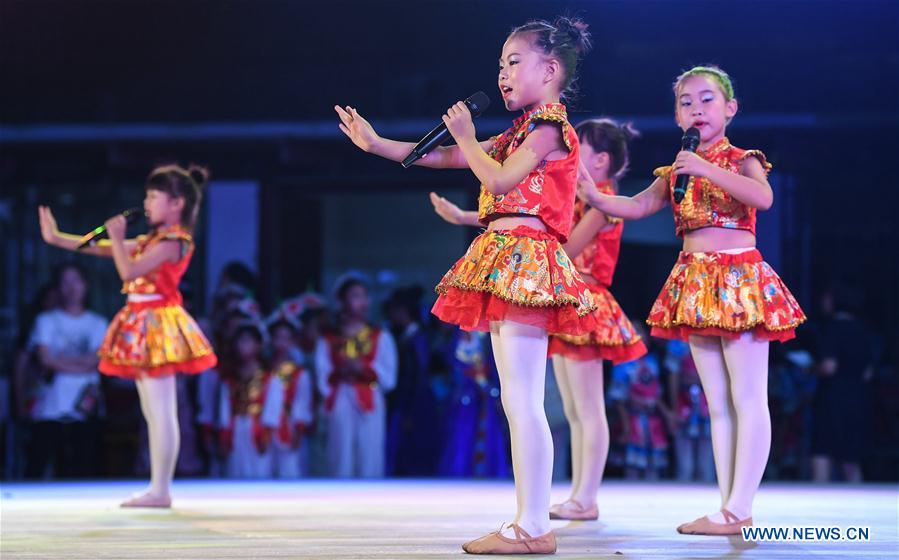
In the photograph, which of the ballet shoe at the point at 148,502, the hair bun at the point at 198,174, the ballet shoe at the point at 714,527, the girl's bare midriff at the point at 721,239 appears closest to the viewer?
the ballet shoe at the point at 714,527

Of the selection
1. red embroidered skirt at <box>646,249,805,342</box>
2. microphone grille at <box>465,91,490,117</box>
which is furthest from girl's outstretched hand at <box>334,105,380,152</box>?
red embroidered skirt at <box>646,249,805,342</box>

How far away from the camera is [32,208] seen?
7.99 meters

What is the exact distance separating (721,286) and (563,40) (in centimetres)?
80

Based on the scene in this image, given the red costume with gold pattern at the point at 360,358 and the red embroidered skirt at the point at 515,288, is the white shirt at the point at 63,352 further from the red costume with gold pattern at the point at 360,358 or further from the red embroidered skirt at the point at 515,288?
the red embroidered skirt at the point at 515,288

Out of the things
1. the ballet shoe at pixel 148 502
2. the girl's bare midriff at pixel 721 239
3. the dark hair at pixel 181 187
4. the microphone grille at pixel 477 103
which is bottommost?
the ballet shoe at pixel 148 502

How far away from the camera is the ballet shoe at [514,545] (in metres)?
2.47

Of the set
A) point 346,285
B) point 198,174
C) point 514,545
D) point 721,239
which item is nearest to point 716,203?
point 721,239

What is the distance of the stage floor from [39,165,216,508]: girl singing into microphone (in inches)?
9.7

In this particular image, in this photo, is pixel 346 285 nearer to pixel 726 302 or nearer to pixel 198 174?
pixel 198 174

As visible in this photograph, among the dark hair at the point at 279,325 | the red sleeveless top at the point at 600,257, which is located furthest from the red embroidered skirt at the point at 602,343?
the dark hair at the point at 279,325

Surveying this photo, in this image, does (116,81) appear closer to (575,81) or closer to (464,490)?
(464,490)

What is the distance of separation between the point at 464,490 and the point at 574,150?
8.14ft

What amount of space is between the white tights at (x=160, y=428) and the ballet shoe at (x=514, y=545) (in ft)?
5.90

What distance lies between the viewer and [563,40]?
2697mm
